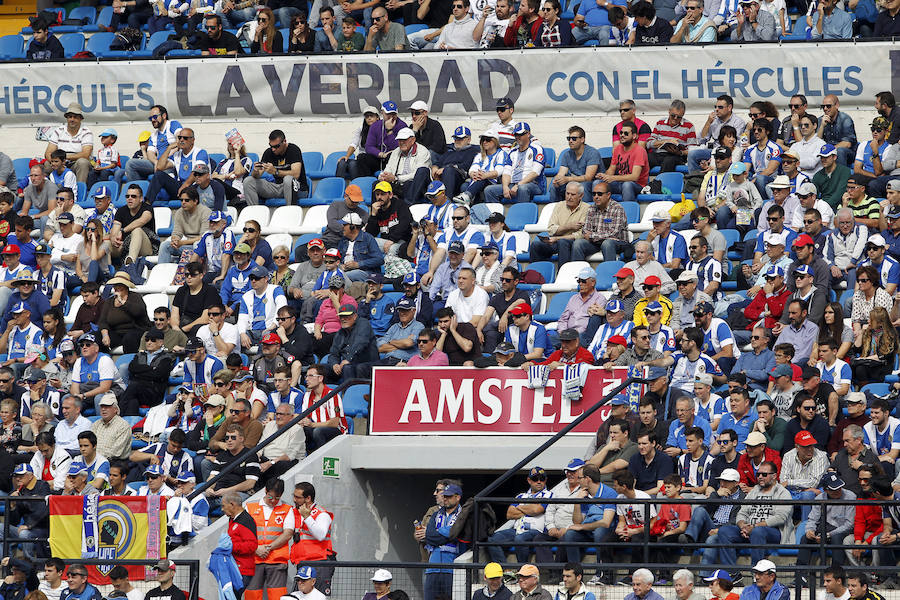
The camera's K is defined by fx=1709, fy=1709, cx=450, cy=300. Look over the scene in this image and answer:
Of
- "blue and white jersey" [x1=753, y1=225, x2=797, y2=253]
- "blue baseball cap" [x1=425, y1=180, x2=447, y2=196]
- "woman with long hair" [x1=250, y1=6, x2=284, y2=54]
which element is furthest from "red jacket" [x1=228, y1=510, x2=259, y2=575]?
"woman with long hair" [x1=250, y1=6, x2=284, y2=54]

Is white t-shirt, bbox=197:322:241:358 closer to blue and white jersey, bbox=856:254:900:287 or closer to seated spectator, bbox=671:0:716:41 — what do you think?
blue and white jersey, bbox=856:254:900:287

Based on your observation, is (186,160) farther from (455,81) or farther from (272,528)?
(272,528)

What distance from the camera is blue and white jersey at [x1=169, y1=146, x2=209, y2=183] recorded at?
2091 centimetres

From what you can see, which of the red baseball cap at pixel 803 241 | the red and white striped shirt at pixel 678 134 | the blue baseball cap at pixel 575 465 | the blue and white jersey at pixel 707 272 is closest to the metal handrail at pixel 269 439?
the blue baseball cap at pixel 575 465

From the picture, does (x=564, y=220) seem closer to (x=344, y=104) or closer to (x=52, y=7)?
(x=344, y=104)

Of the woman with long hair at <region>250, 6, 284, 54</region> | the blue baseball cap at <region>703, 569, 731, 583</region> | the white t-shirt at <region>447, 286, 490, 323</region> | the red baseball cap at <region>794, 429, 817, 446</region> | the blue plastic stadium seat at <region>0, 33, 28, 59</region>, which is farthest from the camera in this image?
the blue plastic stadium seat at <region>0, 33, 28, 59</region>

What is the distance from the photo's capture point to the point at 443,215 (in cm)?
1894

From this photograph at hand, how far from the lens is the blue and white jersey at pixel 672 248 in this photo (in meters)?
17.4

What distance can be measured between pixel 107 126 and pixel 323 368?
25.5 feet

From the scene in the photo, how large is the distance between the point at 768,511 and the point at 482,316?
4.36 m

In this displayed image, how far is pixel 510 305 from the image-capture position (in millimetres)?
16969

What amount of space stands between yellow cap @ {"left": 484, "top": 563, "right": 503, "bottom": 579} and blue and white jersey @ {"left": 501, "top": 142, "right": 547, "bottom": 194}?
283 inches

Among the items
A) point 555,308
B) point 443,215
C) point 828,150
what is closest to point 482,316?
point 555,308

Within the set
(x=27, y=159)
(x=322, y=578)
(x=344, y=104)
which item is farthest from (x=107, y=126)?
(x=322, y=578)
